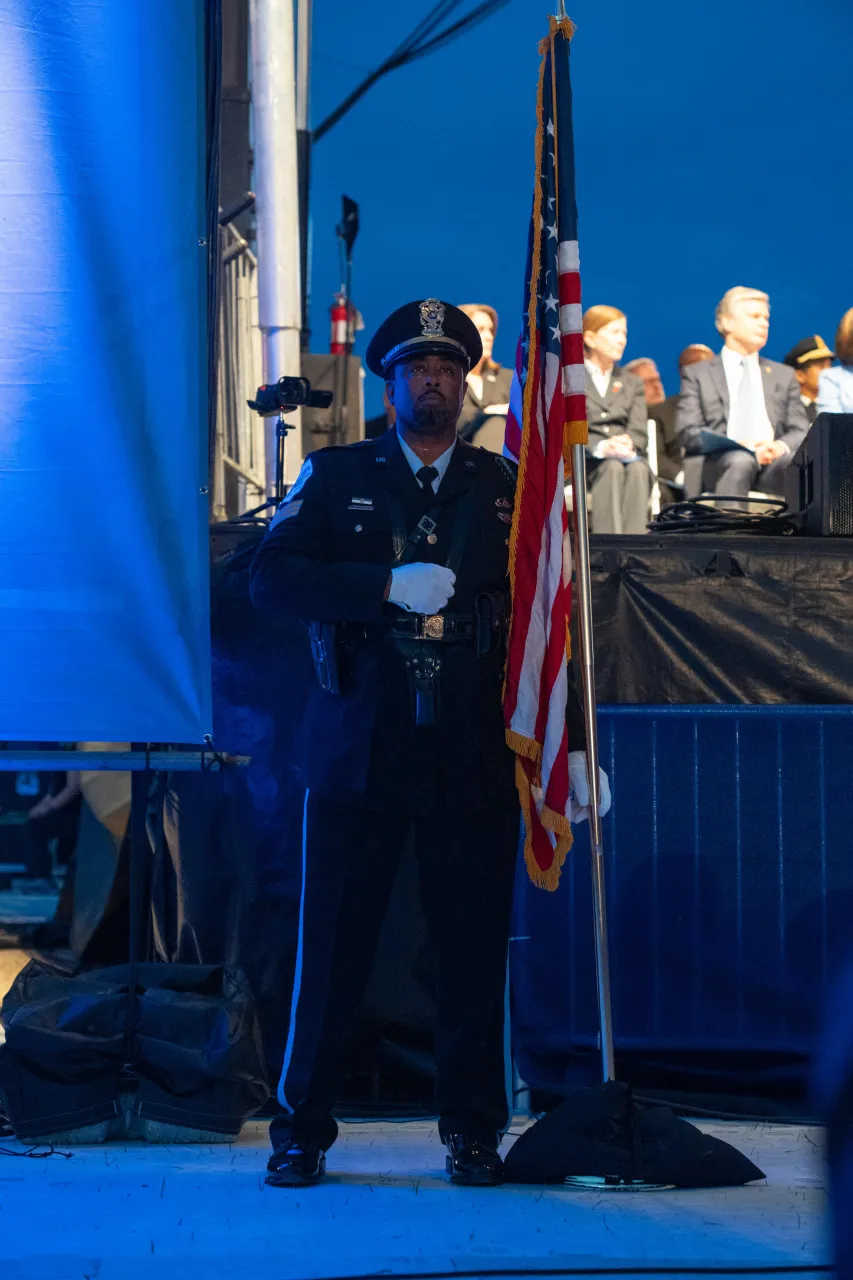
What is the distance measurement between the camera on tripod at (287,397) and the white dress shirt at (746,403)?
11.2 ft

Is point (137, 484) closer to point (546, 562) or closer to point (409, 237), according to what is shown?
point (546, 562)

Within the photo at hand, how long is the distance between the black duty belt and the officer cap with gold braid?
0.65 meters

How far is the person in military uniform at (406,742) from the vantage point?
367cm

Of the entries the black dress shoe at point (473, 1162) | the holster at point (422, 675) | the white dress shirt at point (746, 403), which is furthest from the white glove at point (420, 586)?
the white dress shirt at point (746, 403)

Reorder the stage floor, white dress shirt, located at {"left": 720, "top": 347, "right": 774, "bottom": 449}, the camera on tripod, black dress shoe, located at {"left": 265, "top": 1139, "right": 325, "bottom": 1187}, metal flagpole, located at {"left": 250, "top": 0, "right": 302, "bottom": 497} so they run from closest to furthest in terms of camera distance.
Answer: the stage floor, black dress shoe, located at {"left": 265, "top": 1139, "right": 325, "bottom": 1187}, the camera on tripod, white dress shirt, located at {"left": 720, "top": 347, "right": 774, "bottom": 449}, metal flagpole, located at {"left": 250, "top": 0, "right": 302, "bottom": 497}

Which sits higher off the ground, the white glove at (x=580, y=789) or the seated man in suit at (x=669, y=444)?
the seated man in suit at (x=669, y=444)

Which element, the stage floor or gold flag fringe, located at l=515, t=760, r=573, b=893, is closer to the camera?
the stage floor

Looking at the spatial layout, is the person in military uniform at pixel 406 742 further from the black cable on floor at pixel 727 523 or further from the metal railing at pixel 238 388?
the metal railing at pixel 238 388

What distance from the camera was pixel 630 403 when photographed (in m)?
7.92

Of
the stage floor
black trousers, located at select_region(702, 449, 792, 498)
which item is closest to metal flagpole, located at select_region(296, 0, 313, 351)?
black trousers, located at select_region(702, 449, 792, 498)

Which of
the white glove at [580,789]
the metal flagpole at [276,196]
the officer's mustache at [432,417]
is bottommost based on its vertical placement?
the white glove at [580,789]

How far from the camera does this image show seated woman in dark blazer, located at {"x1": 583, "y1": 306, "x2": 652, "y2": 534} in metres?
7.54

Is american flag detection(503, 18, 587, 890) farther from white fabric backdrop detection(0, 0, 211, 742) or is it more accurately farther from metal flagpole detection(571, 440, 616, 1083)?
white fabric backdrop detection(0, 0, 211, 742)

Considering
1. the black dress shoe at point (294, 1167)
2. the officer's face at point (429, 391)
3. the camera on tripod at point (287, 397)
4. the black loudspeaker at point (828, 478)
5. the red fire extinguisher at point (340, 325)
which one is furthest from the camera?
the red fire extinguisher at point (340, 325)
